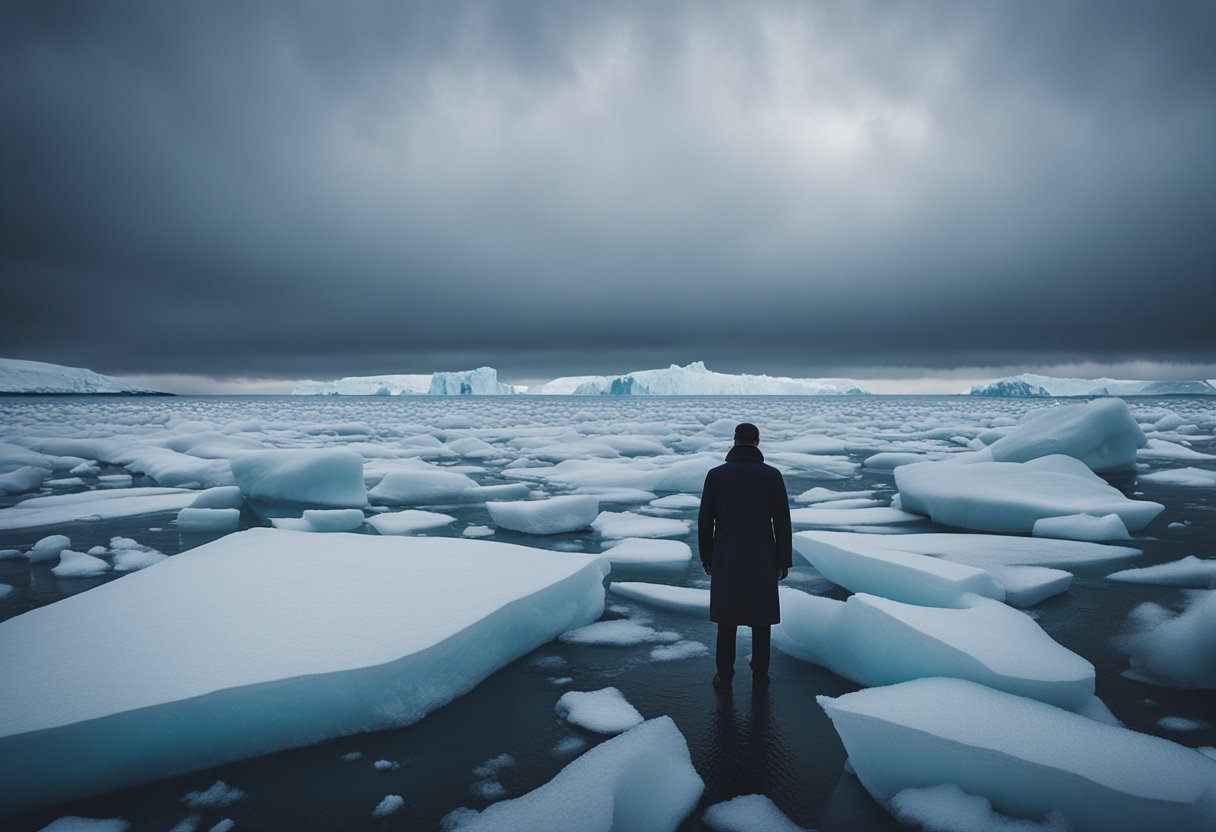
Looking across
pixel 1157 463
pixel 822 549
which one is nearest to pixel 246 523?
pixel 822 549

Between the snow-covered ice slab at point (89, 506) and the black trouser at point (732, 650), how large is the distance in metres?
7.92

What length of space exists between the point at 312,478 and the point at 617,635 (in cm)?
630

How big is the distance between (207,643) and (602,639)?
2.12 meters

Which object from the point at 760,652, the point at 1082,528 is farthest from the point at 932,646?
the point at 1082,528

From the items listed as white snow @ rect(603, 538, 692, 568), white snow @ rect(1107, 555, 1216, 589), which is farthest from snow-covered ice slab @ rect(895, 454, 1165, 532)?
white snow @ rect(603, 538, 692, 568)

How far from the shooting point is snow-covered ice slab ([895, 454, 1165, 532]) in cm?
650

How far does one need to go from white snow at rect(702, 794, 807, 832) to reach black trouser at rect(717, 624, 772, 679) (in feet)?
2.91

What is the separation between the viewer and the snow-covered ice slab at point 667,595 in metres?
4.31

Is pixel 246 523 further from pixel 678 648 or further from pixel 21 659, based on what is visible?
pixel 678 648

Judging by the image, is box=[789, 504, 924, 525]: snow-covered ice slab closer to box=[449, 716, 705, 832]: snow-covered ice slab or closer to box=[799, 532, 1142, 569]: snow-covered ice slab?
box=[799, 532, 1142, 569]: snow-covered ice slab

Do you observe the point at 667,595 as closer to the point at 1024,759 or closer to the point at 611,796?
the point at 611,796

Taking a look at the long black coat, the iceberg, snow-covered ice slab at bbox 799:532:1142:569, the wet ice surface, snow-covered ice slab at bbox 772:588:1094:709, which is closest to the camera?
the wet ice surface

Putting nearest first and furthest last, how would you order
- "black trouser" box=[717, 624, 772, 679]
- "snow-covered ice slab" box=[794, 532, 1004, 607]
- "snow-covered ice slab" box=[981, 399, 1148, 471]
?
"black trouser" box=[717, 624, 772, 679], "snow-covered ice slab" box=[794, 532, 1004, 607], "snow-covered ice slab" box=[981, 399, 1148, 471]

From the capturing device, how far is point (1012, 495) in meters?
6.88
